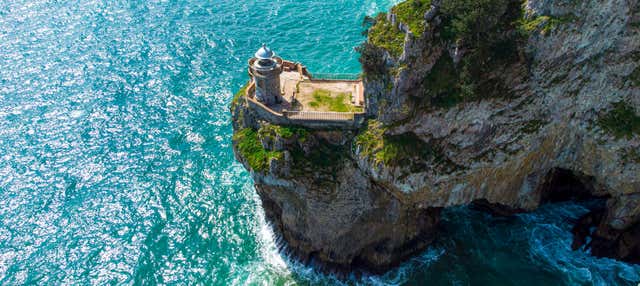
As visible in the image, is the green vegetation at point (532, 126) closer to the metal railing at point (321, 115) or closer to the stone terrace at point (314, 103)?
the stone terrace at point (314, 103)

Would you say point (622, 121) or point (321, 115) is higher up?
point (622, 121)

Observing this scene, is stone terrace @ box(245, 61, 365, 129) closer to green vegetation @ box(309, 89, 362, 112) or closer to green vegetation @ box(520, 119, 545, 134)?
green vegetation @ box(309, 89, 362, 112)

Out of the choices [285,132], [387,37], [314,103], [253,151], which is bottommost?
[253,151]

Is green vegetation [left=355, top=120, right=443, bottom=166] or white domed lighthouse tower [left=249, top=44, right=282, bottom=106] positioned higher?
white domed lighthouse tower [left=249, top=44, right=282, bottom=106]

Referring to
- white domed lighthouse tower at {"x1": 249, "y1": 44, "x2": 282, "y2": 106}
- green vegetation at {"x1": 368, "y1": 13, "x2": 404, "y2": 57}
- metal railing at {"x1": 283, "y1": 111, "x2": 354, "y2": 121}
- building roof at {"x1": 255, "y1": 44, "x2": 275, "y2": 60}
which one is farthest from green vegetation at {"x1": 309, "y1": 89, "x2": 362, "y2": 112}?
green vegetation at {"x1": 368, "y1": 13, "x2": 404, "y2": 57}

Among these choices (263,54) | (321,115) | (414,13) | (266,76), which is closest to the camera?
(414,13)

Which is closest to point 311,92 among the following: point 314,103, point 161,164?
point 314,103

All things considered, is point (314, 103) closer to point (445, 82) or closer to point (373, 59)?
point (373, 59)
